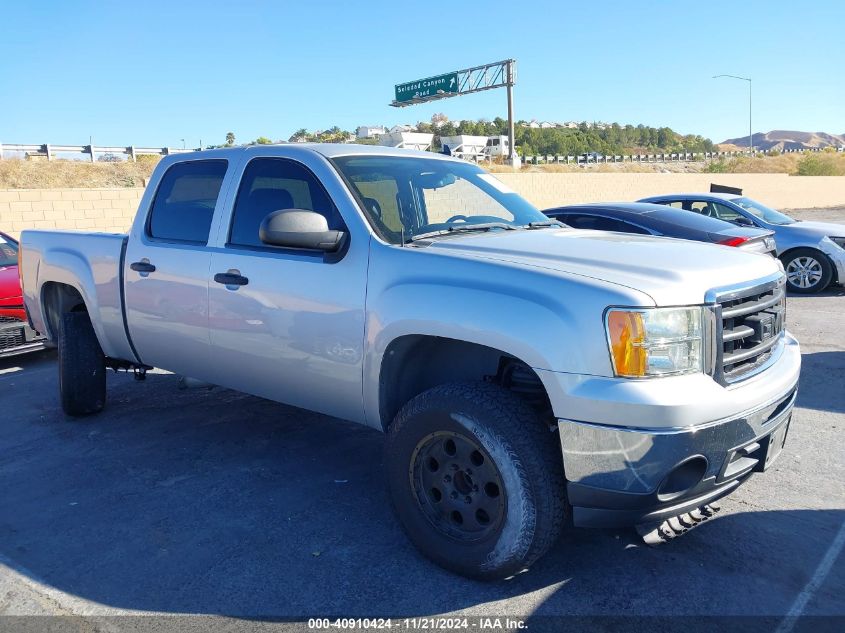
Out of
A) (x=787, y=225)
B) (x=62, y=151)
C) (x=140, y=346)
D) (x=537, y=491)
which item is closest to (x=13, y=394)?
(x=140, y=346)

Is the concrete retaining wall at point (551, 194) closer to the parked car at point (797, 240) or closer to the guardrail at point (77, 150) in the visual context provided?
the parked car at point (797, 240)

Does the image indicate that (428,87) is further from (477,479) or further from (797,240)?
(477,479)

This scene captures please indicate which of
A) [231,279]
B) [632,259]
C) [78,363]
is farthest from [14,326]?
[632,259]

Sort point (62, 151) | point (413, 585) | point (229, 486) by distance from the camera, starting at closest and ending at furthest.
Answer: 1. point (413, 585)
2. point (229, 486)
3. point (62, 151)

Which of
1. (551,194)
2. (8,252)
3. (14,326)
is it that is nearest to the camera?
(14,326)

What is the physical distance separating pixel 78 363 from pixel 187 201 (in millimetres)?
1743

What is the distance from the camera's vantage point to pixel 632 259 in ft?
10.8

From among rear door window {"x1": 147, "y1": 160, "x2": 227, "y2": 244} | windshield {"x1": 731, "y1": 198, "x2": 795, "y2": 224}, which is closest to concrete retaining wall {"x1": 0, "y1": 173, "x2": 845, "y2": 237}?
rear door window {"x1": 147, "y1": 160, "x2": 227, "y2": 244}

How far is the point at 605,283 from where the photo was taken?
2.92m

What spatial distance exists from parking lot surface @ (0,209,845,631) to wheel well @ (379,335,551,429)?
741mm

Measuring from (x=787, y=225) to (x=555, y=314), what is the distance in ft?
33.1

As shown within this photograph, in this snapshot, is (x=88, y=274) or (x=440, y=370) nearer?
(x=440, y=370)

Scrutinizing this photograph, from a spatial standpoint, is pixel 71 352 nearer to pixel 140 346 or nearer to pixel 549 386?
pixel 140 346

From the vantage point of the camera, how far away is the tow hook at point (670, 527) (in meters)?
3.13
